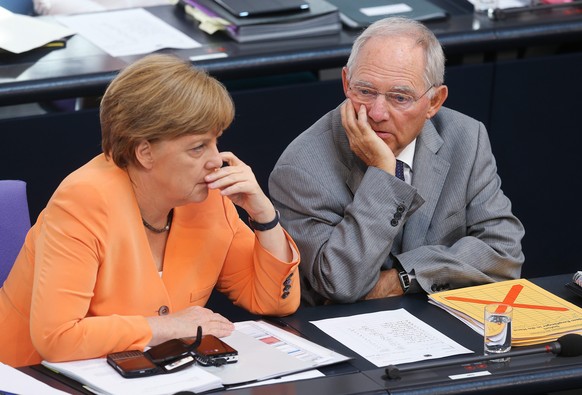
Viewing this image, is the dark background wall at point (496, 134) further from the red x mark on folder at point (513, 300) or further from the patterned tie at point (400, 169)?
the red x mark on folder at point (513, 300)

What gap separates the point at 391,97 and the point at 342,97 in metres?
1.13

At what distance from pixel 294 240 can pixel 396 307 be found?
0.34 meters

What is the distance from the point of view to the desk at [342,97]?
384cm

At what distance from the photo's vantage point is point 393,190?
3059 millimetres

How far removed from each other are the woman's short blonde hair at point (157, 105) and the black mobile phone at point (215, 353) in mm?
469

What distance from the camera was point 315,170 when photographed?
313cm

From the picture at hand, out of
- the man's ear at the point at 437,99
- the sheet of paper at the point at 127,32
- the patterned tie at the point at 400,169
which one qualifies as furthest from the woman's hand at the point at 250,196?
the sheet of paper at the point at 127,32

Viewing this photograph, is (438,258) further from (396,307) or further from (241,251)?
(241,251)

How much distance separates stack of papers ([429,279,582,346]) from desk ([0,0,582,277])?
4.41 ft

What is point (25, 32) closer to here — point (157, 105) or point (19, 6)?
point (19, 6)

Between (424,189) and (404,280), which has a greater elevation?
(424,189)

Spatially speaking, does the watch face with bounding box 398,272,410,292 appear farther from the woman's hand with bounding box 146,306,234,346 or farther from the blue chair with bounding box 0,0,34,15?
the blue chair with bounding box 0,0,34,15

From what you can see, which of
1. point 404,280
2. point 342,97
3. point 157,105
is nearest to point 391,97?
point 404,280

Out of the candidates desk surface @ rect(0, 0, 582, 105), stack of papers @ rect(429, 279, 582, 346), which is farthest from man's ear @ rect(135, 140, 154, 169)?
desk surface @ rect(0, 0, 582, 105)
